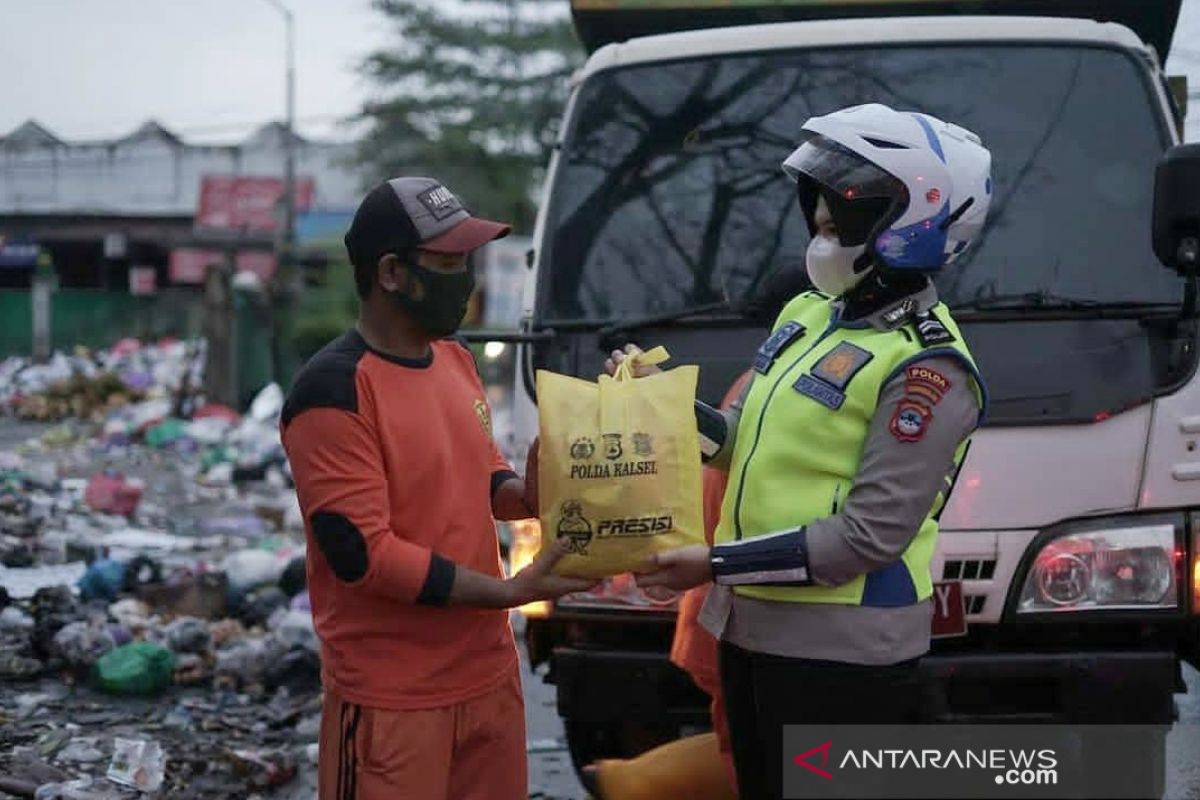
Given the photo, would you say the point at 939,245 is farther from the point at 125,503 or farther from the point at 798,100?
the point at 125,503

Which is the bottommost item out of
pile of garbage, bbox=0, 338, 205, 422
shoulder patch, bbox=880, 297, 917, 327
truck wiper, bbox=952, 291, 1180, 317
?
pile of garbage, bbox=0, 338, 205, 422

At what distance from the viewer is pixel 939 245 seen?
2688mm

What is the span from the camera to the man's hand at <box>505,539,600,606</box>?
2.73 metres

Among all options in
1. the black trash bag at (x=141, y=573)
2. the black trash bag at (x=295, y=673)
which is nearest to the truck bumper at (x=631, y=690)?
the black trash bag at (x=295, y=673)

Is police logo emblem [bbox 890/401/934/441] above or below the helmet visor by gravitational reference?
below

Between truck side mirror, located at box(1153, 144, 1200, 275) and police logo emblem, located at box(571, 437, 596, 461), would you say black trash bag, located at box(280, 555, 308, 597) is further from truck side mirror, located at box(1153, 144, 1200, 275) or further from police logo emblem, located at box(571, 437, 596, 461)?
police logo emblem, located at box(571, 437, 596, 461)

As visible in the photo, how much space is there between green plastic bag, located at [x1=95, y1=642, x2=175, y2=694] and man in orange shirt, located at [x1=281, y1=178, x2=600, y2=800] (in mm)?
3808

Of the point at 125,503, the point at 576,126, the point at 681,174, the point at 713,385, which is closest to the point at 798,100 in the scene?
the point at 681,174

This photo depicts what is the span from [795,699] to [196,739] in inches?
150

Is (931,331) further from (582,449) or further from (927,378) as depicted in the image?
(582,449)

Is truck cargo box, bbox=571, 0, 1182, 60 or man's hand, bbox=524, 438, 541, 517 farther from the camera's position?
truck cargo box, bbox=571, 0, 1182, 60

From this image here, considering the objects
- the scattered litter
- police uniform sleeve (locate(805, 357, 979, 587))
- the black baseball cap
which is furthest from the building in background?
police uniform sleeve (locate(805, 357, 979, 587))

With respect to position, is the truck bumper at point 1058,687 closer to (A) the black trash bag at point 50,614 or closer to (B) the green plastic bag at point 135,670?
(B) the green plastic bag at point 135,670

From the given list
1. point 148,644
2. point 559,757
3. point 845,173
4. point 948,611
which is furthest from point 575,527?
point 148,644
